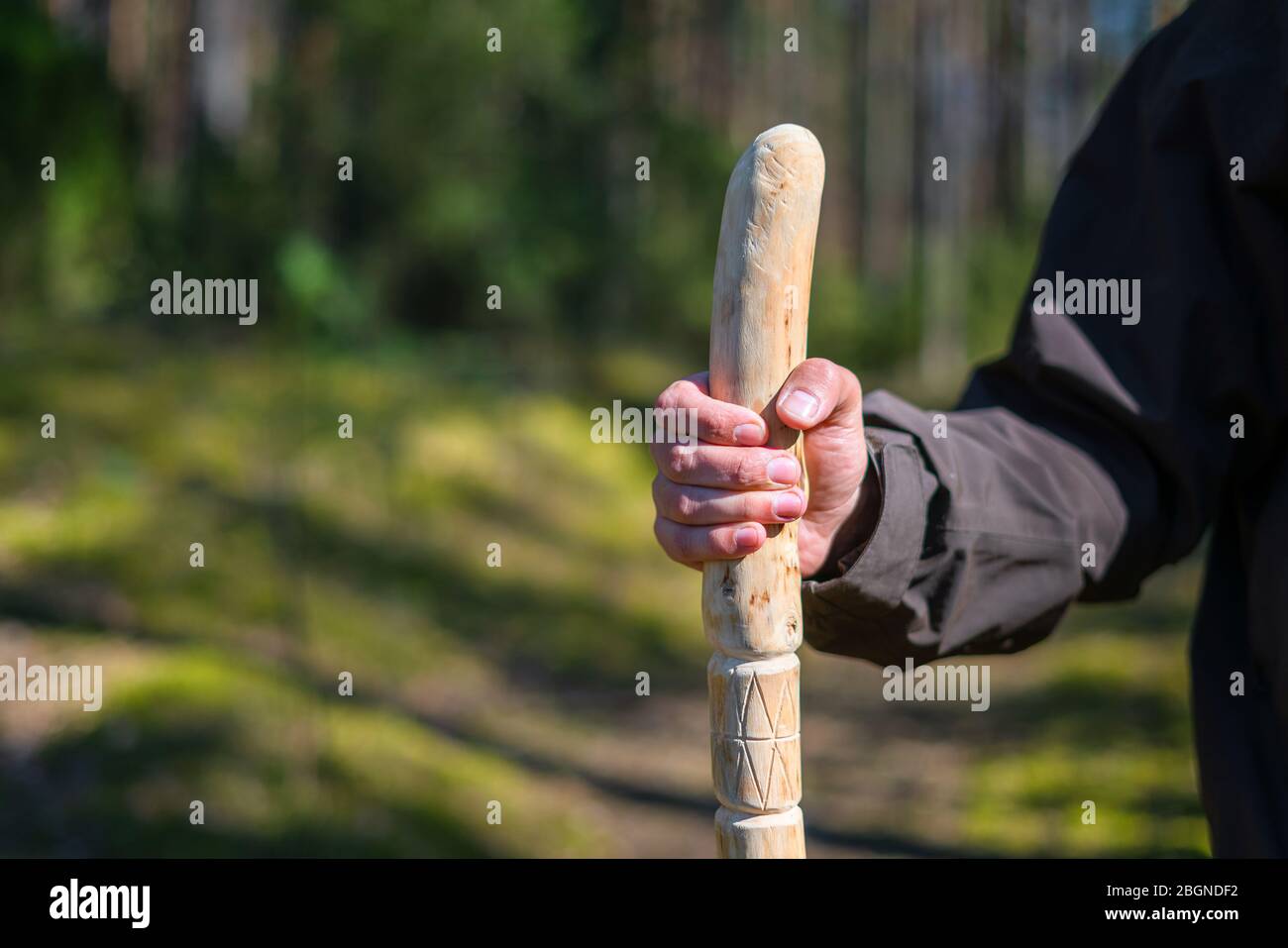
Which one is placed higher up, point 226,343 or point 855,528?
point 226,343

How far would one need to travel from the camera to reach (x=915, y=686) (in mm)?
8391

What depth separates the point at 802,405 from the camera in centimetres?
176

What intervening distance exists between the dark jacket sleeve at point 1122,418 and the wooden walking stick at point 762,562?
26cm

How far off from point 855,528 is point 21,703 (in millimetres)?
5099

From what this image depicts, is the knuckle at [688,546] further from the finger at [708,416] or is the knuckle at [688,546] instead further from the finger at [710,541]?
the finger at [708,416]

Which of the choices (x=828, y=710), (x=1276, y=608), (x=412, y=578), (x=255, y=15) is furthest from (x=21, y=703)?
(x=255, y=15)
